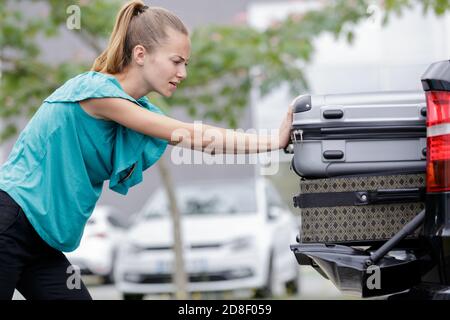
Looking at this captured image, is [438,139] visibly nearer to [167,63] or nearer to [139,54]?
[167,63]

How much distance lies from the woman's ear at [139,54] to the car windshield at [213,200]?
7.27m

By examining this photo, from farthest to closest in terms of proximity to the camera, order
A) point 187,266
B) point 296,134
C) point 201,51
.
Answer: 1. point 187,266
2. point 201,51
3. point 296,134

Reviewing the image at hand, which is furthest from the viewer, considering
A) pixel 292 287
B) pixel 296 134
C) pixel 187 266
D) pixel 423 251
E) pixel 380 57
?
pixel 380 57

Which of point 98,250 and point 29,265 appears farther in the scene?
point 98,250

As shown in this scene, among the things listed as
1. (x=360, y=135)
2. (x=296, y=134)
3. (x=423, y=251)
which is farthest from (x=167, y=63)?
(x=423, y=251)

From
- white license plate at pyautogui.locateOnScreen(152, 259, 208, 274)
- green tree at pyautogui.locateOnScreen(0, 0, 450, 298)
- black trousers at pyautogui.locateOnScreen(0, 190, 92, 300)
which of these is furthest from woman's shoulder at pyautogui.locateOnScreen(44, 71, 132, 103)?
white license plate at pyautogui.locateOnScreen(152, 259, 208, 274)

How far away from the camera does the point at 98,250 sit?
14.6 metres

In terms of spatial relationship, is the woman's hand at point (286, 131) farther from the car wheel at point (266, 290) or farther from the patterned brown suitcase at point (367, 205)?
the car wheel at point (266, 290)

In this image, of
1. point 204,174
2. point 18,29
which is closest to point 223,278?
point 18,29

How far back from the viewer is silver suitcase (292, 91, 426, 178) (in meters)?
3.31

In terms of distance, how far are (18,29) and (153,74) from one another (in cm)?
605

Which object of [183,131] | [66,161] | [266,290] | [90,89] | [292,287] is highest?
[90,89]

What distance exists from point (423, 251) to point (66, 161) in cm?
130
